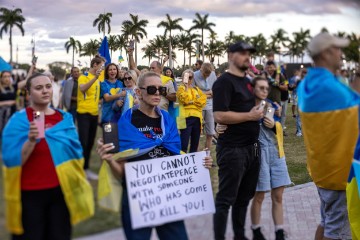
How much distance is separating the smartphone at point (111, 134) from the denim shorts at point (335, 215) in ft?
5.49

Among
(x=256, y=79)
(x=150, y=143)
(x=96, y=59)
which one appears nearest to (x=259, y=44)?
(x=256, y=79)

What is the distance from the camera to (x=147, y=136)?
11.6ft

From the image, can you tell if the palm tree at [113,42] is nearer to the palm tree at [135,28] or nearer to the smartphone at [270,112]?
the palm tree at [135,28]

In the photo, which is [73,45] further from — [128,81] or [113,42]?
[128,81]

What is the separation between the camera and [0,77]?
3.30 m

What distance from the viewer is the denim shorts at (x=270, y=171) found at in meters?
4.69

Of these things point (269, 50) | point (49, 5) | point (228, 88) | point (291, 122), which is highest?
point (49, 5)

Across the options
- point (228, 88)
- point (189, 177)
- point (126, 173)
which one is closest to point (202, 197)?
point (189, 177)

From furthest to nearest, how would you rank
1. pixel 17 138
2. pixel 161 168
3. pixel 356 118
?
pixel 161 168, pixel 356 118, pixel 17 138

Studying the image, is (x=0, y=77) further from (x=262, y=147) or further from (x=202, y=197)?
(x=262, y=147)

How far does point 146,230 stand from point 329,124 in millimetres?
1379

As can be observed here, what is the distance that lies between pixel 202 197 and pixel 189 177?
0.56 feet

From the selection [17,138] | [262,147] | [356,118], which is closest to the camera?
[17,138]

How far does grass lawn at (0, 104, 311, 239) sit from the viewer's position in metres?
3.50
